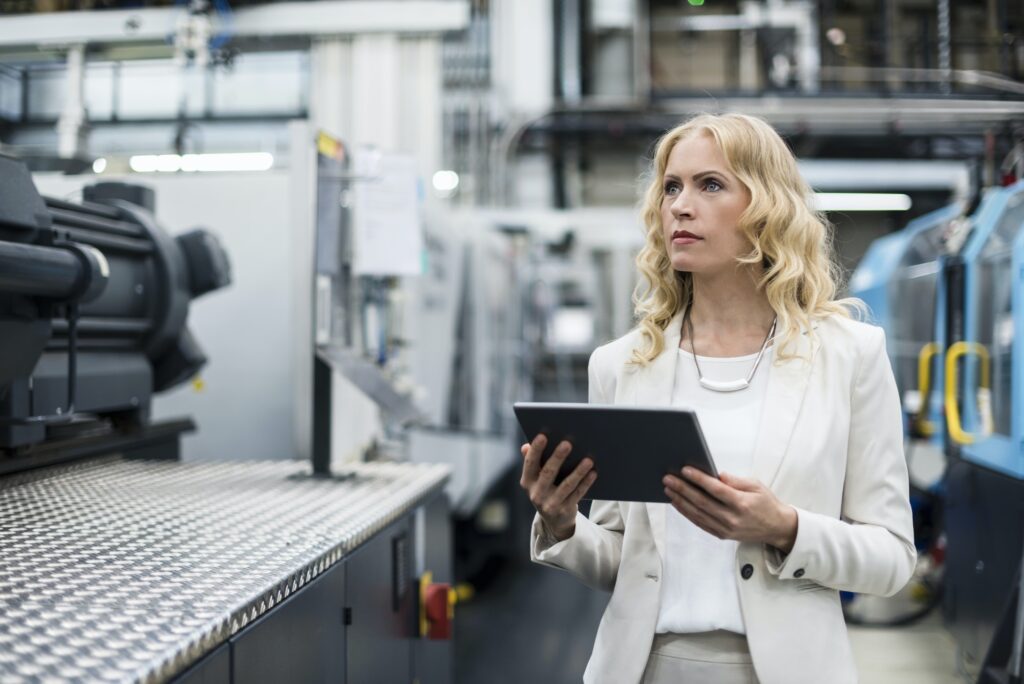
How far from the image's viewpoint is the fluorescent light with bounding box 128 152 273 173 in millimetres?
3738

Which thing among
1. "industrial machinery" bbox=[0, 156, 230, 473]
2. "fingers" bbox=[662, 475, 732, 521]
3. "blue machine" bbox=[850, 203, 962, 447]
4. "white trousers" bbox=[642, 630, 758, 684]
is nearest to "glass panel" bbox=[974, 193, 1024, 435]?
"blue machine" bbox=[850, 203, 962, 447]

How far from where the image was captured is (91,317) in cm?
243

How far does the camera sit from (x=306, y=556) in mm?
1651

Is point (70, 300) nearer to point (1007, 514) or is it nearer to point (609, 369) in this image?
point (609, 369)

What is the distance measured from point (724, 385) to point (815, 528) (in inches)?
10.6

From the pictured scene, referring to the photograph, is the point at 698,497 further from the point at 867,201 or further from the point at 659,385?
the point at 867,201

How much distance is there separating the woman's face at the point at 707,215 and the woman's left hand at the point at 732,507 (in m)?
0.39

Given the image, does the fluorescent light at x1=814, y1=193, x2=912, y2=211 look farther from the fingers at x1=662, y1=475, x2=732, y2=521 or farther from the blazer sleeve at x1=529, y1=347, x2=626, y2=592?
the fingers at x1=662, y1=475, x2=732, y2=521

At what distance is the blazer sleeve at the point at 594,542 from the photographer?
147 centimetres

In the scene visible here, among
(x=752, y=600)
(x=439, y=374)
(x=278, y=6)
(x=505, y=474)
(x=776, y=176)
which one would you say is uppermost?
(x=278, y=6)

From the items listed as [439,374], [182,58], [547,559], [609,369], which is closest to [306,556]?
[547,559]

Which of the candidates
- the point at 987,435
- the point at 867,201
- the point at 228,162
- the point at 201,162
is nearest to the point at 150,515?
the point at 228,162

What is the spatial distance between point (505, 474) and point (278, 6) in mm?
3488

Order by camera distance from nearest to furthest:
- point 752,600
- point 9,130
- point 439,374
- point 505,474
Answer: point 752,600 < point 9,130 < point 439,374 < point 505,474
